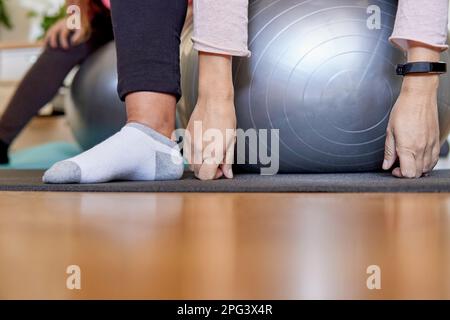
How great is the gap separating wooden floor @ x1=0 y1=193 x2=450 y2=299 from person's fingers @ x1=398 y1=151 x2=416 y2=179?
193 millimetres

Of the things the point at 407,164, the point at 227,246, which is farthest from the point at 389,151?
the point at 227,246

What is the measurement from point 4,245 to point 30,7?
546 centimetres

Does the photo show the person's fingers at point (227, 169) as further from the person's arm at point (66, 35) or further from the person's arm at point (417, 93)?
the person's arm at point (66, 35)

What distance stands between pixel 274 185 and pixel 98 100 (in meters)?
0.93

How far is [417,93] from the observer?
1.13 m

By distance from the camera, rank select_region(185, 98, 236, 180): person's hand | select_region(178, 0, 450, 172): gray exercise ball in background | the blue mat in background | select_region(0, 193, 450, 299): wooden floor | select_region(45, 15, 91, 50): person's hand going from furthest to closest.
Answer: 1. select_region(45, 15, 91, 50): person's hand
2. the blue mat in background
3. select_region(178, 0, 450, 172): gray exercise ball in background
4. select_region(185, 98, 236, 180): person's hand
5. select_region(0, 193, 450, 299): wooden floor

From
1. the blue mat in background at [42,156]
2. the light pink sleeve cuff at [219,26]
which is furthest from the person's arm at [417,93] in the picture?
the blue mat in background at [42,156]

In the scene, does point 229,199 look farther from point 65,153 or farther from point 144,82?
point 65,153

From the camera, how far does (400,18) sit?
1.14 meters

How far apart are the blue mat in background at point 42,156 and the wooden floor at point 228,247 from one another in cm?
109

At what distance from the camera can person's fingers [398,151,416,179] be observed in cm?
113

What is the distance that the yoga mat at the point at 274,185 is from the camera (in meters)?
1.03

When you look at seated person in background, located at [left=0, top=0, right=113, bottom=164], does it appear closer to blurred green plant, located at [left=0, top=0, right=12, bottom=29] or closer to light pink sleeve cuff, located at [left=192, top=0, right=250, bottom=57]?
light pink sleeve cuff, located at [left=192, top=0, right=250, bottom=57]

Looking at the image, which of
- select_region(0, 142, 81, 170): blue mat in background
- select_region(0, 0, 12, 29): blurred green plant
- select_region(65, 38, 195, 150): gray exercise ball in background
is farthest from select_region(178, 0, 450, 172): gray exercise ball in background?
select_region(0, 0, 12, 29): blurred green plant
